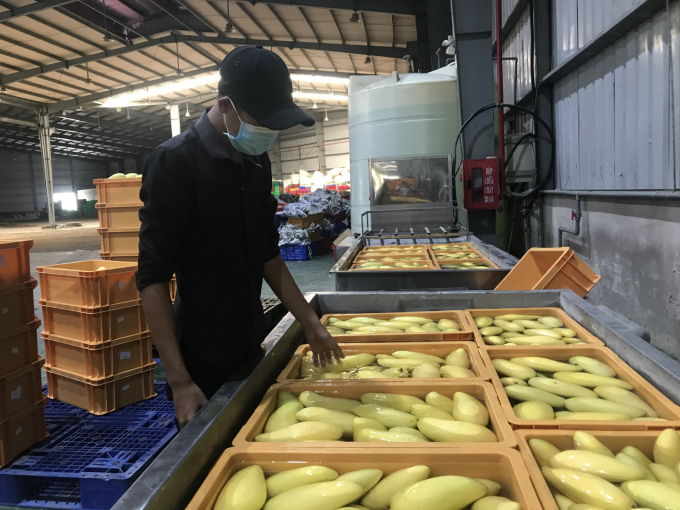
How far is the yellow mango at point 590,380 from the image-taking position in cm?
117

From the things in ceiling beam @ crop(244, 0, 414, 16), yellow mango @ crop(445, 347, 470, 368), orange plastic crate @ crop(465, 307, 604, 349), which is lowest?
yellow mango @ crop(445, 347, 470, 368)

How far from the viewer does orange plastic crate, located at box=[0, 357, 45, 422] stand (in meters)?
2.43

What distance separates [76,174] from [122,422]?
30.3m

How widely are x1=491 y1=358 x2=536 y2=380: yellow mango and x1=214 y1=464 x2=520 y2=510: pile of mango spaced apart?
0.50 meters

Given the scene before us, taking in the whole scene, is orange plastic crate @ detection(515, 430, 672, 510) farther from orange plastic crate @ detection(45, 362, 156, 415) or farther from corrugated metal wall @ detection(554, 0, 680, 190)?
corrugated metal wall @ detection(554, 0, 680, 190)

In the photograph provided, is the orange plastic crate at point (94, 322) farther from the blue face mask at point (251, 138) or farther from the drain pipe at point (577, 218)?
the drain pipe at point (577, 218)

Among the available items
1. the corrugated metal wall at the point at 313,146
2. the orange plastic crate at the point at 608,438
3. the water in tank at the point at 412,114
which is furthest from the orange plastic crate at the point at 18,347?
the corrugated metal wall at the point at 313,146

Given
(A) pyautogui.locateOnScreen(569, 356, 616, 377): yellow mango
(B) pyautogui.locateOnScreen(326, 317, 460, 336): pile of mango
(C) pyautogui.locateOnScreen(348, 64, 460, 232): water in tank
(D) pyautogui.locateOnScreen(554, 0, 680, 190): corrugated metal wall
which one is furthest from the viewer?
(C) pyautogui.locateOnScreen(348, 64, 460, 232): water in tank

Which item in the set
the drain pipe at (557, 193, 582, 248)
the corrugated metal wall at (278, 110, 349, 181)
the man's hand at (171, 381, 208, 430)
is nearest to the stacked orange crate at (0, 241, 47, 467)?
the man's hand at (171, 381, 208, 430)

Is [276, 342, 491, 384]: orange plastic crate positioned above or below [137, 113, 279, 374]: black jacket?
below

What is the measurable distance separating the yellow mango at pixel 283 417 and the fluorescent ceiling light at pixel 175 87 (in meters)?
14.7

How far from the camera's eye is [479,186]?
530cm

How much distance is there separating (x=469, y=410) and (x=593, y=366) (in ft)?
1.64

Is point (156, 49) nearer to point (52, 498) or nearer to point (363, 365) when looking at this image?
point (52, 498)
